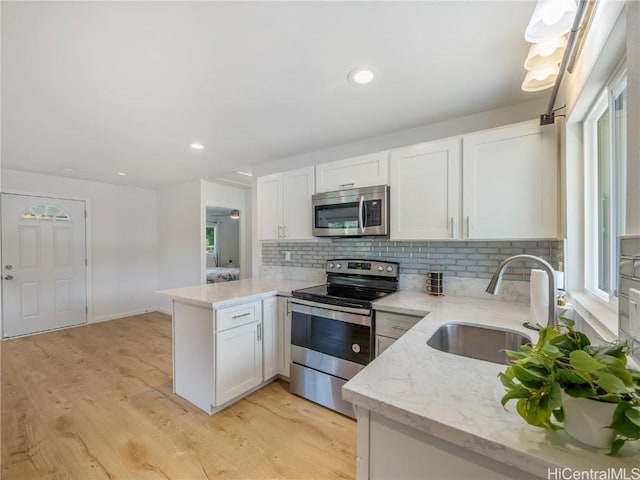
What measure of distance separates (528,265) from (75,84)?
3.41 metres

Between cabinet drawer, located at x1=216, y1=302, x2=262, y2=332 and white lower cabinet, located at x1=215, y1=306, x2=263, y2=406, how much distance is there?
3cm

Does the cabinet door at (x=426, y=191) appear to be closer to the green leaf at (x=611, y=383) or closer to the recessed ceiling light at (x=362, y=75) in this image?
the recessed ceiling light at (x=362, y=75)

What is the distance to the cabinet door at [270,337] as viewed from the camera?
257 cm

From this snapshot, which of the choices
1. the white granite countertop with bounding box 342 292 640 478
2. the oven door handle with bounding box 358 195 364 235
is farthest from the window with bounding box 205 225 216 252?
the white granite countertop with bounding box 342 292 640 478

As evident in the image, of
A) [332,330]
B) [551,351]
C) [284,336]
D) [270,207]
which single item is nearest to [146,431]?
[284,336]

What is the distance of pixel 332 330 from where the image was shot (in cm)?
226

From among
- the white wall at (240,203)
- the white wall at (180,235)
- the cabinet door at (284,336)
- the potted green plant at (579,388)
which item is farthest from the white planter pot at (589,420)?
the white wall at (240,203)

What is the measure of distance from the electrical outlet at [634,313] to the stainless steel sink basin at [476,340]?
0.74m

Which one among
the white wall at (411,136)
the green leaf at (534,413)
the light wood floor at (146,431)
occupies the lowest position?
the light wood floor at (146,431)

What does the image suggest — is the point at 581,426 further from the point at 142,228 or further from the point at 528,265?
the point at 142,228

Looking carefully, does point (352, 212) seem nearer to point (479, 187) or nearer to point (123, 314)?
point (479, 187)

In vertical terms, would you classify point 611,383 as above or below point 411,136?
below

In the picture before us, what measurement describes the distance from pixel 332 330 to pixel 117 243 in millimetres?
4680

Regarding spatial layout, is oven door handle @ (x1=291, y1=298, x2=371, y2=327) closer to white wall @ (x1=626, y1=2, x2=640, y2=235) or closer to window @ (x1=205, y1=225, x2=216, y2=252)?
A: white wall @ (x1=626, y1=2, x2=640, y2=235)
